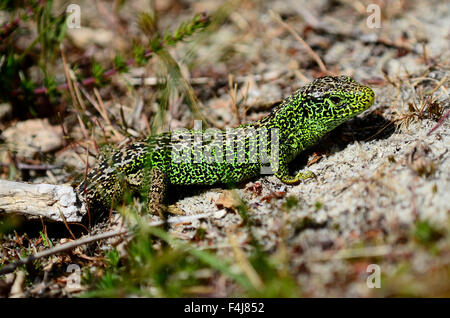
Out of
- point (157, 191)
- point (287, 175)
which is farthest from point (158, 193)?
point (287, 175)

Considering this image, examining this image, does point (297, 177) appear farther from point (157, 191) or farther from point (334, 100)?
point (157, 191)

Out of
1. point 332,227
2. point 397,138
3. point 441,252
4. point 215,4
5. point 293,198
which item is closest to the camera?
point 441,252

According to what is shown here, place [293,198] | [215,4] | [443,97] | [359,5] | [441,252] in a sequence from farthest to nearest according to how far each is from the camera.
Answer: [215,4] → [359,5] → [443,97] → [293,198] → [441,252]

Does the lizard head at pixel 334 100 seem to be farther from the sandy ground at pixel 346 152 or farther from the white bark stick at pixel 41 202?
the white bark stick at pixel 41 202

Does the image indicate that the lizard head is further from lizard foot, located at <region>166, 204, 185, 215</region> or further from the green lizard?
lizard foot, located at <region>166, 204, 185, 215</region>

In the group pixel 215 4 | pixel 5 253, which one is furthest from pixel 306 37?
pixel 5 253

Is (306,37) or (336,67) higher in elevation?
(306,37)
